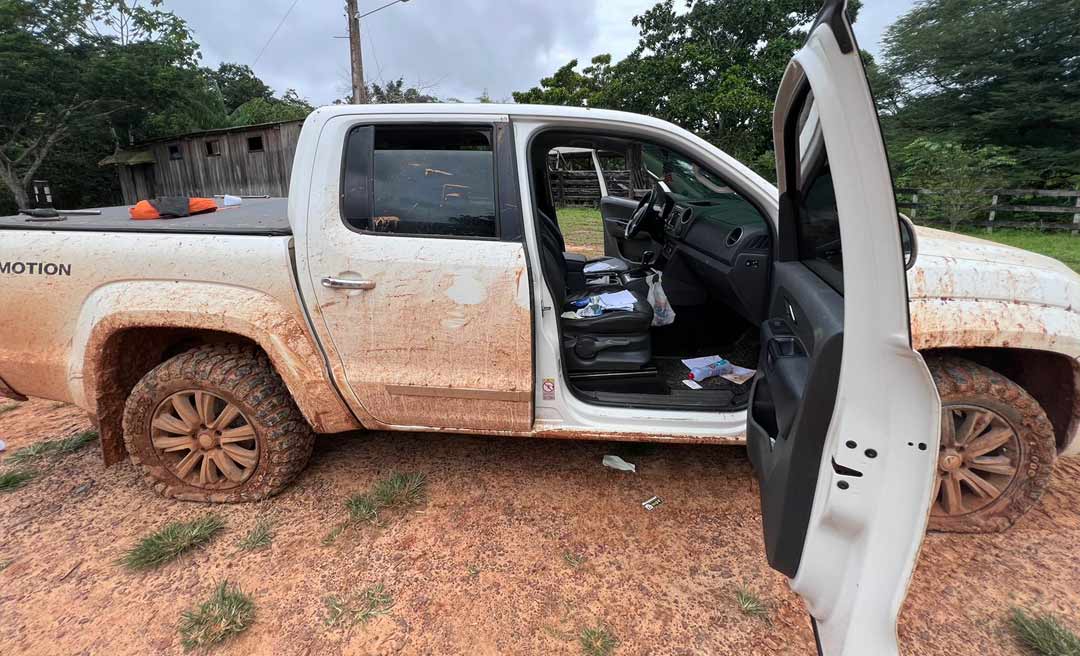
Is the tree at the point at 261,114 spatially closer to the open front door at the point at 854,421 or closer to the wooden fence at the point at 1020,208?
the wooden fence at the point at 1020,208

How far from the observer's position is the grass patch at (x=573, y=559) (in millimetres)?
2168

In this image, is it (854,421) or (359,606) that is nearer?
(854,421)

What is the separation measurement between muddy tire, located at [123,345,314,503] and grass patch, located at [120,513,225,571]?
19 centimetres

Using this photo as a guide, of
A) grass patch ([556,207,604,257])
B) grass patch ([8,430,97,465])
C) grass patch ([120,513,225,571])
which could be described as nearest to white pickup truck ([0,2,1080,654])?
grass patch ([120,513,225,571])

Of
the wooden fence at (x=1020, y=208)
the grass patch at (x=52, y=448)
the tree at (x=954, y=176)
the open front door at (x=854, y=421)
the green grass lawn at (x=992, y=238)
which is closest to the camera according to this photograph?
the open front door at (x=854, y=421)

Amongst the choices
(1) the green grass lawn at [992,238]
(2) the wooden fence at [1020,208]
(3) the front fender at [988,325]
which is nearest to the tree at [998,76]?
(2) the wooden fence at [1020,208]

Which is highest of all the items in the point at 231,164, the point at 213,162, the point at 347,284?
the point at 213,162

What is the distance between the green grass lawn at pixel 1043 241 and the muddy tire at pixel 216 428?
32.5ft

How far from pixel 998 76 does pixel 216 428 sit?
19.8m

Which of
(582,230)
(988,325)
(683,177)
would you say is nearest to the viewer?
(988,325)

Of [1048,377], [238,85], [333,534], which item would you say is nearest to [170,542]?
[333,534]

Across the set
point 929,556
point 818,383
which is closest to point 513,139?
point 818,383

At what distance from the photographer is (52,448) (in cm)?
302

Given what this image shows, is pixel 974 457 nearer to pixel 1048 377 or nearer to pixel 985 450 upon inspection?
pixel 985 450
